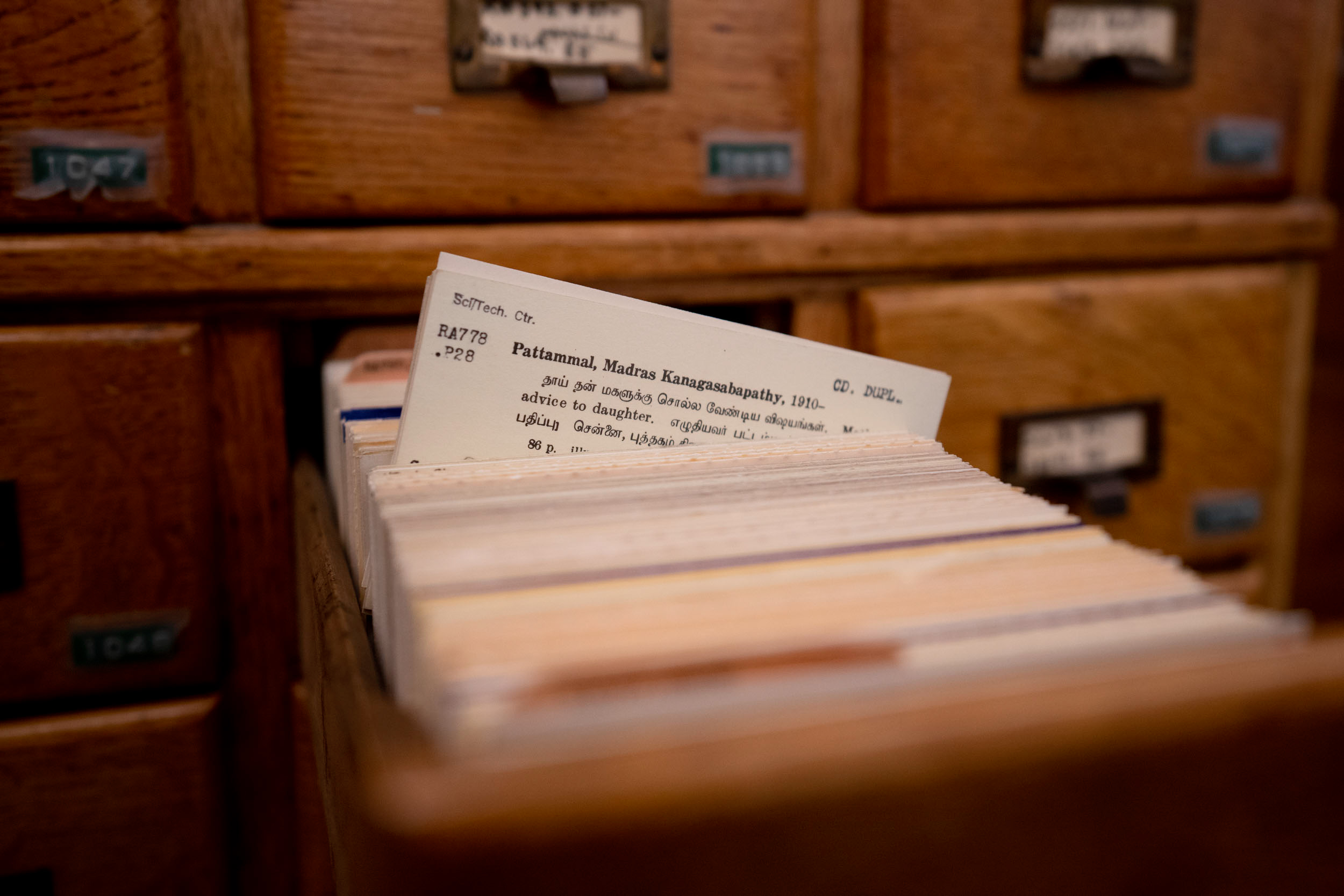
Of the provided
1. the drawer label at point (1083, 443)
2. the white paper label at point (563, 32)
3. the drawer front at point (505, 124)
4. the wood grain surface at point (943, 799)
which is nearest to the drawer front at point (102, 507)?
the drawer front at point (505, 124)

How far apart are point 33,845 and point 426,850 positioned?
20.2 inches

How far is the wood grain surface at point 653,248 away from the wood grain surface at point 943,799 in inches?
15.6

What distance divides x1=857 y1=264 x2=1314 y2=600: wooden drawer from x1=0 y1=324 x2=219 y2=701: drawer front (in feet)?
1.48

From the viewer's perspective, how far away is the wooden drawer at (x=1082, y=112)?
0.67 metres

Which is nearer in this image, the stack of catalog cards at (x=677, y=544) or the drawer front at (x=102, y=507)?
the stack of catalog cards at (x=677, y=544)

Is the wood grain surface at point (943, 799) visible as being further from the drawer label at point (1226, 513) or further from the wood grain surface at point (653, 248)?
the drawer label at point (1226, 513)

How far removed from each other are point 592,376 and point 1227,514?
24.5 inches

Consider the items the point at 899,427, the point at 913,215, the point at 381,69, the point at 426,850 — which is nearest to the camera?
the point at 426,850

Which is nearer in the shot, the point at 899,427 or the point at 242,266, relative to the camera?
the point at 899,427

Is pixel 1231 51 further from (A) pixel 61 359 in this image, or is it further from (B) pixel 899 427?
(A) pixel 61 359

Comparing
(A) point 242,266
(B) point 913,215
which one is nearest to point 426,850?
(A) point 242,266

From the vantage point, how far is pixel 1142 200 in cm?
76

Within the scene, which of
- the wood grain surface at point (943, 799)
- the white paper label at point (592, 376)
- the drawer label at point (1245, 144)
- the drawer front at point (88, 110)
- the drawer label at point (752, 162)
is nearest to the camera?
the wood grain surface at point (943, 799)

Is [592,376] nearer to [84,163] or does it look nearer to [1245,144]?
[84,163]
